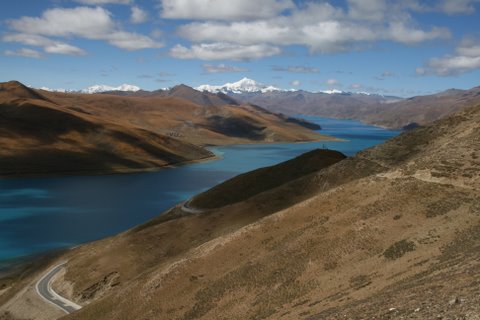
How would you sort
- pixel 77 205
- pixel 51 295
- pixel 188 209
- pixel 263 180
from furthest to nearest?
1. pixel 77 205
2. pixel 263 180
3. pixel 188 209
4. pixel 51 295

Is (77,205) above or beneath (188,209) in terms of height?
beneath

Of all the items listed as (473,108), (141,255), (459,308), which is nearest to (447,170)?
(473,108)

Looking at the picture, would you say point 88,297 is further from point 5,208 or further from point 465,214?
point 5,208

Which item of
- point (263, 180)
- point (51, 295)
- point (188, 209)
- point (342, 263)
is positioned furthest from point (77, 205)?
point (342, 263)

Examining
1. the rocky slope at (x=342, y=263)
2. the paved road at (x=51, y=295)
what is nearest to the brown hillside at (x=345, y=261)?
the rocky slope at (x=342, y=263)

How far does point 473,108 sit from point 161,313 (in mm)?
54702

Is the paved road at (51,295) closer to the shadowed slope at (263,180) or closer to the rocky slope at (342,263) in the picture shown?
the rocky slope at (342,263)

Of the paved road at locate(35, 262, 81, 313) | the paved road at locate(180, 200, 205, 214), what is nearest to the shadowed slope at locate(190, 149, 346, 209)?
the paved road at locate(180, 200, 205, 214)

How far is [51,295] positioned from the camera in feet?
214

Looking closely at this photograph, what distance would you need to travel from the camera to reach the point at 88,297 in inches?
2510

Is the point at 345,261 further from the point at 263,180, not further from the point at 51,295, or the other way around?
the point at 263,180

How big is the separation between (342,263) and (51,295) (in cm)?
4359

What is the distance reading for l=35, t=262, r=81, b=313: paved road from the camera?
201 ft

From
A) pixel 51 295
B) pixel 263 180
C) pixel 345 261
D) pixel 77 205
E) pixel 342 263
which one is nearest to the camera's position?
pixel 342 263
